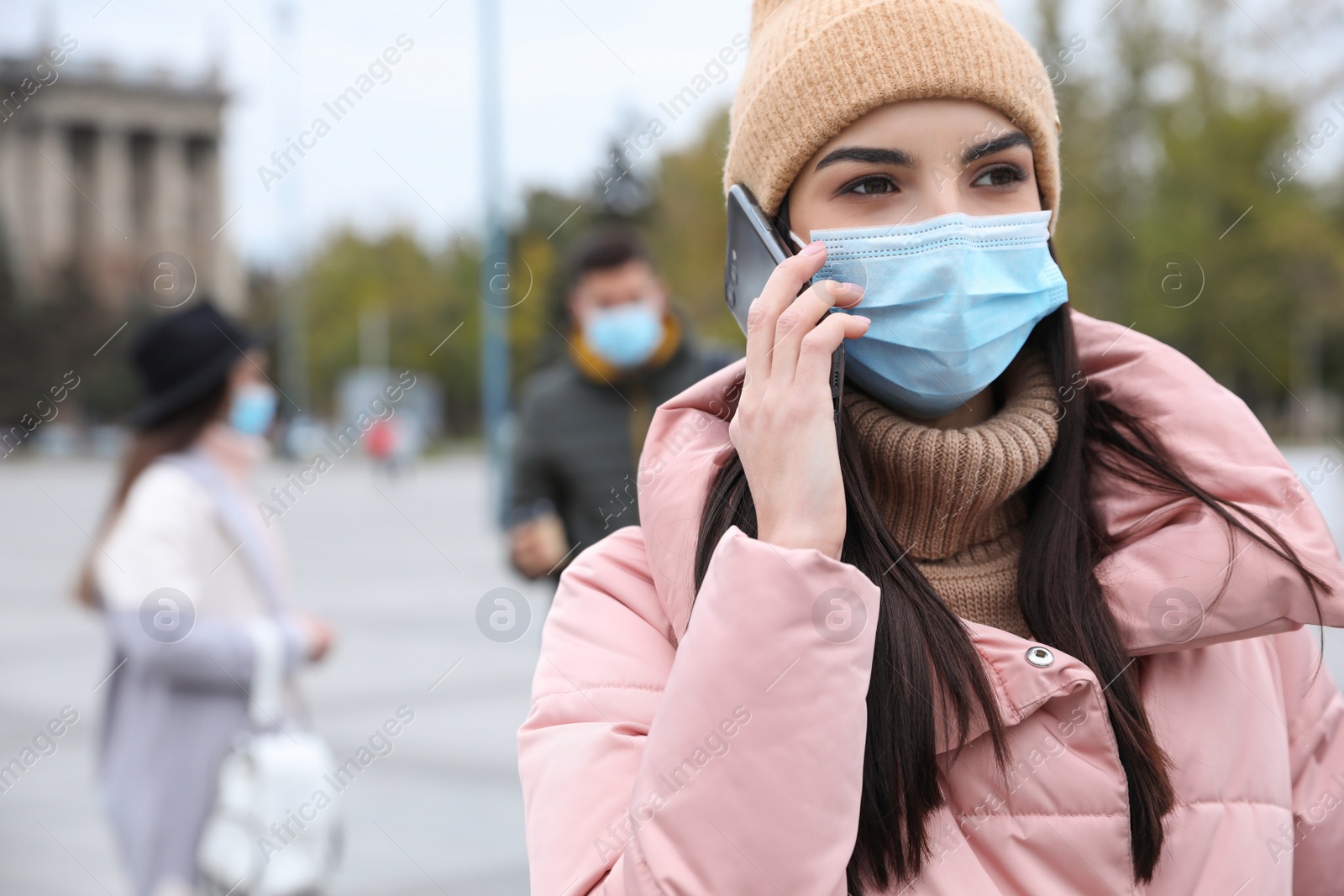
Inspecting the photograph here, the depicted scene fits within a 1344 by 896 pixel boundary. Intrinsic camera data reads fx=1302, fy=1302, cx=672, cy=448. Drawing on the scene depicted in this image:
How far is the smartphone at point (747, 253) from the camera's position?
166cm

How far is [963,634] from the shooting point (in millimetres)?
1495

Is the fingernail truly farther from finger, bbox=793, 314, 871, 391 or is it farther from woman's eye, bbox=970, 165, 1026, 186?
woman's eye, bbox=970, 165, 1026, 186

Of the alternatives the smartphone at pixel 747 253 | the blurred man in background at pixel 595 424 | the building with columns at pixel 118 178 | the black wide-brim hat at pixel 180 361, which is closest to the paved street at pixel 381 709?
the black wide-brim hat at pixel 180 361

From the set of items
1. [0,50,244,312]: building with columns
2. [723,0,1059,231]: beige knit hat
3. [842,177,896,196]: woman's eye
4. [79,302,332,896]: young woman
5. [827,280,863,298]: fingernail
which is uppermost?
[0,50,244,312]: building with columns

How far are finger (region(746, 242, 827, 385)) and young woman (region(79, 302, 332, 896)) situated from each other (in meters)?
2.66

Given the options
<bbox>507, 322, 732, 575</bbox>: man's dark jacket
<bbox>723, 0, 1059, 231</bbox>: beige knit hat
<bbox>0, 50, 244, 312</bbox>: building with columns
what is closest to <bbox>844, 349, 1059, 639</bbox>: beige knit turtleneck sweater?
<bbox>723, 0, 1059, 231</bbox>: beige knit hat

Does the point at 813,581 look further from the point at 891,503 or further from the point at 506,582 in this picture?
the point at 506,582

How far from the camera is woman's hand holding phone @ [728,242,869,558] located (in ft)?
4.60

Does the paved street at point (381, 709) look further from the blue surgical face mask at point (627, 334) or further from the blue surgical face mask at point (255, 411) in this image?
the blue surgical face mask at point (627, 334)

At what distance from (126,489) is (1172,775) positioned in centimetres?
337

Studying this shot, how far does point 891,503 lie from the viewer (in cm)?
163

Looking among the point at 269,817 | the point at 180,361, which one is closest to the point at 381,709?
the point at 180,361

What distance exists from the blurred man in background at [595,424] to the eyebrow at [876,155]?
2.45m

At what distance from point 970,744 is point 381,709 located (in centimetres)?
643
